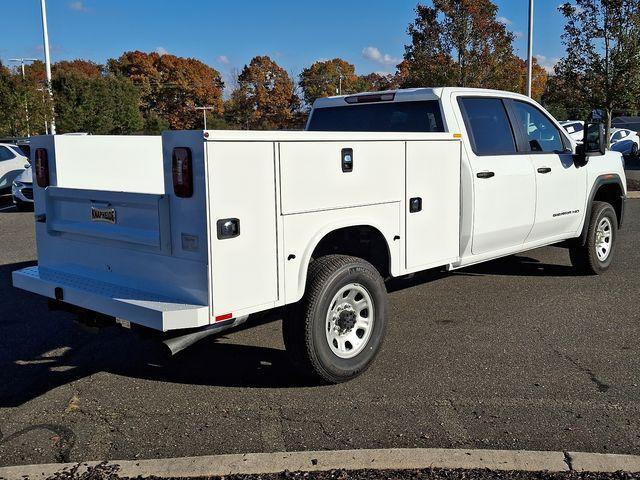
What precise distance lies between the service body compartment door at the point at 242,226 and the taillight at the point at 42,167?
174 cm

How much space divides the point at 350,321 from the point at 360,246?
669mm

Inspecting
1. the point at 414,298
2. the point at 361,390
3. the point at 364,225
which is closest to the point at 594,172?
the point at 414,298

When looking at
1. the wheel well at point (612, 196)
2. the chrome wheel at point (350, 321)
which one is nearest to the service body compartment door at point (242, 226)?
the chrome wheel at point (350, 321)

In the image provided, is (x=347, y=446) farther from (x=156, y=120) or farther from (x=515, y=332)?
Result: (x=156, y=120)

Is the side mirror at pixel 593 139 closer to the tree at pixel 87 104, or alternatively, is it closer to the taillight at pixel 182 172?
the taillight at pixel 182 172

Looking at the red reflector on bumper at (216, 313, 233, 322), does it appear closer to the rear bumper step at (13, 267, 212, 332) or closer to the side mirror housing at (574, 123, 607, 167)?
the rear bumper step at (13, 267, 212, 332)

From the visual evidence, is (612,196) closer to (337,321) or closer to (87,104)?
(337,321)

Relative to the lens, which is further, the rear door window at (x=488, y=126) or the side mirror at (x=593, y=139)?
the side mirror at (x=593, y=139)

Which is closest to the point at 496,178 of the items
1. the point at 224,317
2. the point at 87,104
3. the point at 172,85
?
the point at 224,317

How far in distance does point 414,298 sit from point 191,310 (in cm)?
361

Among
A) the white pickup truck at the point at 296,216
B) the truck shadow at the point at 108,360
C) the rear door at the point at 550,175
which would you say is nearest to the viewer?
the white pickup truck at the point at 296,216

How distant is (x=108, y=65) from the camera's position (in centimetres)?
7100

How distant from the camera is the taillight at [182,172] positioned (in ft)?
12.2

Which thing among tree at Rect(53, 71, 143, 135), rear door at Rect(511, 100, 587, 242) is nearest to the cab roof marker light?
rear door at Rect(511, 100, 587, 242)
